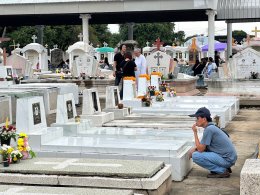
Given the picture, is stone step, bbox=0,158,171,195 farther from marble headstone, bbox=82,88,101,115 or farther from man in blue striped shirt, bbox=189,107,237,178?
marble headstone, bbox=82,88,101,115

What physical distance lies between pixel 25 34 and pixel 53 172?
66.6 meters

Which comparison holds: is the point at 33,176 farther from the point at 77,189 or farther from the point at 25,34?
the point at 25,34

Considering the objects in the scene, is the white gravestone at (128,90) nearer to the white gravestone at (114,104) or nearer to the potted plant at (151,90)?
the potted plant at (151,90)

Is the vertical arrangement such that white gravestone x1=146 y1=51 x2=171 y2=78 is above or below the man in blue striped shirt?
above

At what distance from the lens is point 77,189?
20.7 ft

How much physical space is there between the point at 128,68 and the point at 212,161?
8479 mm

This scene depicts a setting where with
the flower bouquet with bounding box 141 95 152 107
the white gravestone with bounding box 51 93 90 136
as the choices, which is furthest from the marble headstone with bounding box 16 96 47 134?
the flower bouquet with bounding box 141 95 152 107

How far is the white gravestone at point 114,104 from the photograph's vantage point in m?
13.2

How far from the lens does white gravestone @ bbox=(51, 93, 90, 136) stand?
10203 mm

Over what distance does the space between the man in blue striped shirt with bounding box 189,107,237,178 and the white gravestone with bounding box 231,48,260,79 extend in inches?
598

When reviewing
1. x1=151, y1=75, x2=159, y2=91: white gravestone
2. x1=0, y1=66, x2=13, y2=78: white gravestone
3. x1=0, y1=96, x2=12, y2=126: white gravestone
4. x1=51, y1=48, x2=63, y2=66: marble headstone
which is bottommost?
x1=0, y1=96, x2=12, y2=126: white gravestone

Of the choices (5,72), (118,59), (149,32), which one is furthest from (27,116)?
(149,32)

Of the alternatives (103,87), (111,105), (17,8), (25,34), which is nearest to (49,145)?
(111,105)

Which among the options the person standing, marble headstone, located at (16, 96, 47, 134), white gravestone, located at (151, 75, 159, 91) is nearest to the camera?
marble headstone, located at (16, 96, 47, 134)
